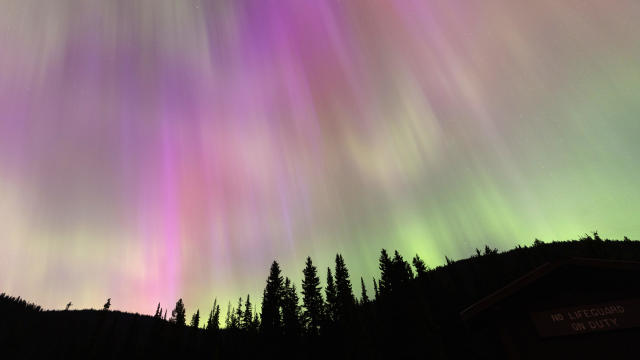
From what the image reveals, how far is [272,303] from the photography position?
82500 millimetres

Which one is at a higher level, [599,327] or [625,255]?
[625,255]

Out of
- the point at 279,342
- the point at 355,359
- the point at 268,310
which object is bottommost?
the point at 355,359

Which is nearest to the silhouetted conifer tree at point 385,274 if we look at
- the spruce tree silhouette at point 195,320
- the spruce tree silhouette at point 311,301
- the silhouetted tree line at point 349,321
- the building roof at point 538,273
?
the silhouetted tree line at point 349,321

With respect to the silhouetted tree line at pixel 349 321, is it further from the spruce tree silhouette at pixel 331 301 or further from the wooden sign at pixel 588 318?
the wooden sign at pixel 588 318

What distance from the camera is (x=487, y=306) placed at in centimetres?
1233

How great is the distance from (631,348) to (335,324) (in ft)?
231

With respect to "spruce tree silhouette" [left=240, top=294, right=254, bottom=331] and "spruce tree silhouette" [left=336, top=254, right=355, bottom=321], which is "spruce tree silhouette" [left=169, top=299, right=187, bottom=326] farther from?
"spruce tree silhouette" [left=336, top=254, right=355, bottom=321]

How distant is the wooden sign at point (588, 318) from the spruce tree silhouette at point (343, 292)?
69384mm

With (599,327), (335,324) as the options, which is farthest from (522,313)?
(335,324)

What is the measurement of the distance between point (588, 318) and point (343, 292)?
77.8 m

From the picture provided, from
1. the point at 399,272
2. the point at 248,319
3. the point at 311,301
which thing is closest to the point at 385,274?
the point at 399,272

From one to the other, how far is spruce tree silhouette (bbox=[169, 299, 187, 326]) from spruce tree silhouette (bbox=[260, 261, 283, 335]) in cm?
7358

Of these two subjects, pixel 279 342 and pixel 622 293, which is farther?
pixel 279 342

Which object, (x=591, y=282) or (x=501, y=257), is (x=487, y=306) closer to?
(x=591, y=282)
